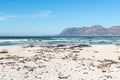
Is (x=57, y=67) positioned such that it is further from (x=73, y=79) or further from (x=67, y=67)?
(x=73, y=79)

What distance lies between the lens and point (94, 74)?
1347 centimetres

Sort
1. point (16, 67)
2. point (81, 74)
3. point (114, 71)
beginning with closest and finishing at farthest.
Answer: point (81, 74), point (114, 71), point (16, 67)

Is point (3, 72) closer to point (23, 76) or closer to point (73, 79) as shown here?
point (23, 76)

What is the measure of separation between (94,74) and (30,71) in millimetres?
3569

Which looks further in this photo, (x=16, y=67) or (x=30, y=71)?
(x=16, y=67)

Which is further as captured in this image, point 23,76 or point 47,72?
point 47,72

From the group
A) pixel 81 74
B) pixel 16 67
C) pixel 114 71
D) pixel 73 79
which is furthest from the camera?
pixel 16 67

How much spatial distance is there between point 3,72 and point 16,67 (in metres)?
1.86

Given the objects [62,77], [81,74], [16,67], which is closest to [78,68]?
[81,74]

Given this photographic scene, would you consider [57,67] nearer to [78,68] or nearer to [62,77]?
[78,68]

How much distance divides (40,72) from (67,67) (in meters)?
2.27

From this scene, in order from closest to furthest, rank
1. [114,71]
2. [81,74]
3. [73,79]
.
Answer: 1. [73,79]
2. [81,74]
3. [114,71]

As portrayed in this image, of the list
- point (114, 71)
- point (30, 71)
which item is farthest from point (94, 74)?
point (30, 71)

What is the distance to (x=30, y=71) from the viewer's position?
14.1 meters
